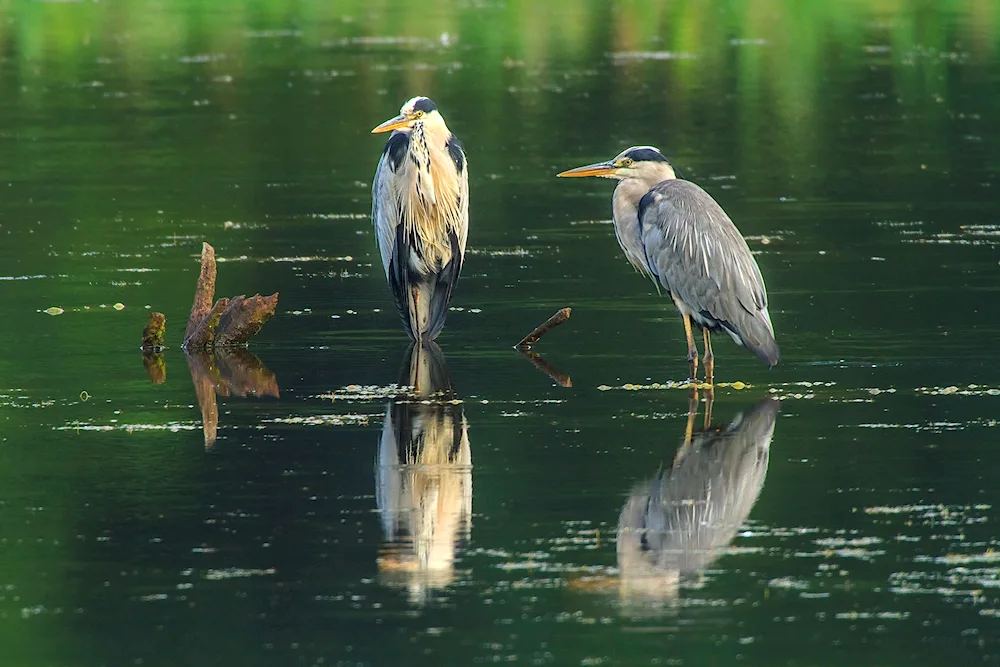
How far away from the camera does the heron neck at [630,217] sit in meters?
11.1

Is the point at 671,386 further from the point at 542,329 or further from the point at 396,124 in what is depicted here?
the point at 396,124

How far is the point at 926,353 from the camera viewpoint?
34.5 ft

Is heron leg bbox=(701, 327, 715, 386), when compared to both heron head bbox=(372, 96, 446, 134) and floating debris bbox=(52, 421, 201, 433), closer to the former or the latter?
heron head bbox=(372, 96, 446, 134)

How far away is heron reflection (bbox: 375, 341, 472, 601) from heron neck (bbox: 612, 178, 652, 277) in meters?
1.43

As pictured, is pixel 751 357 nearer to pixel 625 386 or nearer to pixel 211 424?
pixel 625 386

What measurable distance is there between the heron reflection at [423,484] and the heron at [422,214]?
47.8 inches

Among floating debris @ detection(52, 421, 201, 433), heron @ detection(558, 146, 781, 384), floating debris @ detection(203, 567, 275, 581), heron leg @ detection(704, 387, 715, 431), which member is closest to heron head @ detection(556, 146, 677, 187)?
heron @ detection(558, 146, 781, 384)

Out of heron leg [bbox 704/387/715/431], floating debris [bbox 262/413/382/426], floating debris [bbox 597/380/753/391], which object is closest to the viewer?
heron leg [bbox 704/387/715/431]

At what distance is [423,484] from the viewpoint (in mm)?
7969

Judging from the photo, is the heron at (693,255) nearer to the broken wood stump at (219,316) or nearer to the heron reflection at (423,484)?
the heron reflection at (423,484)

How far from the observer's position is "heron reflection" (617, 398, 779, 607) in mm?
6730

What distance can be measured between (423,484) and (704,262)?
2.93 m

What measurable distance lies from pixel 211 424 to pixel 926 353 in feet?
12.9

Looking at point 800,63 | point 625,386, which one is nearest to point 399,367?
point 625,386
